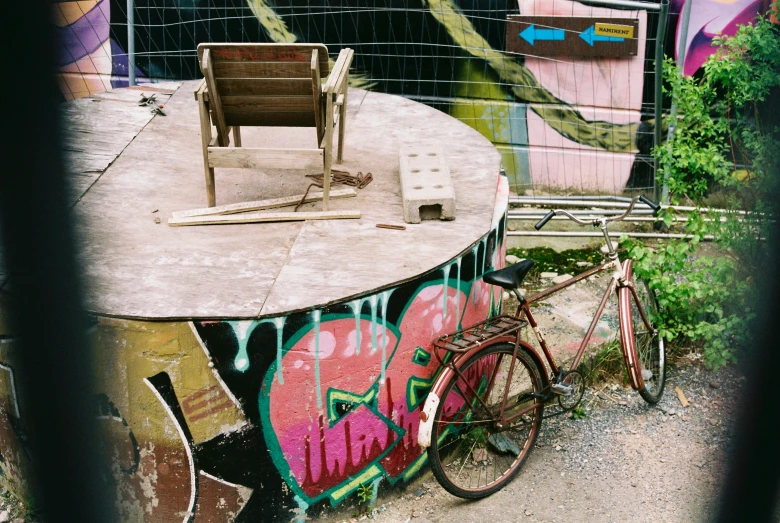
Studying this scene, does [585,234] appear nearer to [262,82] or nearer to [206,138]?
[262,82]

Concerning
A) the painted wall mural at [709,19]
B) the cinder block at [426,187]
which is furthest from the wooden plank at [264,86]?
the painted wall mural at [709,19]

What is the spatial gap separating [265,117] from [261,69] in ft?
0.96

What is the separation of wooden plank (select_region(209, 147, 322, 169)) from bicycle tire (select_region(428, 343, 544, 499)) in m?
1.30

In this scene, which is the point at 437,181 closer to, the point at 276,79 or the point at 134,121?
the point at 276,79

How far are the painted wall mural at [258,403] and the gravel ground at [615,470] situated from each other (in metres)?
0.33

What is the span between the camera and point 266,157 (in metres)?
3.93

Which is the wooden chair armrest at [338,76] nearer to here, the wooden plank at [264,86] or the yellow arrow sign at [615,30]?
the wooden plank at [264,86]

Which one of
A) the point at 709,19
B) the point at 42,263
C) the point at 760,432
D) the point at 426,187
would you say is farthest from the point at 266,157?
the point at 709,19

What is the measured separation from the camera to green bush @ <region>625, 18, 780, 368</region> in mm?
4430

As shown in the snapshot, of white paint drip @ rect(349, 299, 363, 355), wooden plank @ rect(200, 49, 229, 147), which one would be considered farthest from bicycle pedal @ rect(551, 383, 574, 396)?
wooden plank @ rect(200, 49, 229, 147)

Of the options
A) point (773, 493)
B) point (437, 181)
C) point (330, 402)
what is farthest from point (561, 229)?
point (773, 493)

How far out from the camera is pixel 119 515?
10.8 feet

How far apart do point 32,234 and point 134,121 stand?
4.35m

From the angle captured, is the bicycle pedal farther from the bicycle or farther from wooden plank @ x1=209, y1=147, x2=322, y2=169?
wooden plank @ x1=209, y1=147, x2=322, y2=169
